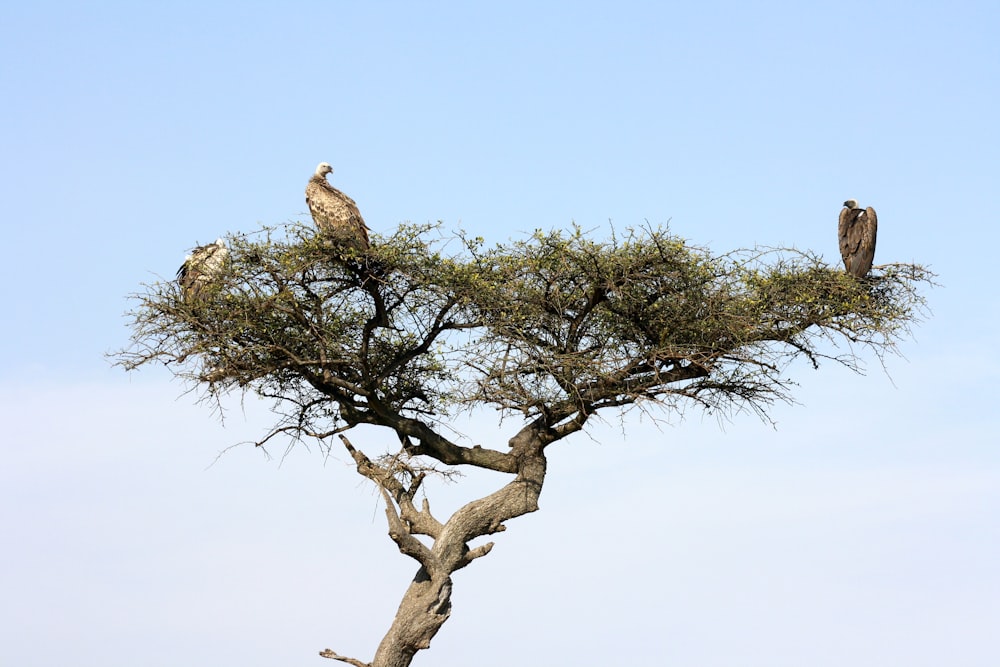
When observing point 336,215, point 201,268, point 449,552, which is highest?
point 336,215

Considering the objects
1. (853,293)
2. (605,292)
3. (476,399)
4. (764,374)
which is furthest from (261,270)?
(853,293)

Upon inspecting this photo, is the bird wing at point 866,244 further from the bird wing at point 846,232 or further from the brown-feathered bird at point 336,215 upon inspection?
the brown-feathered bird at point 336,215

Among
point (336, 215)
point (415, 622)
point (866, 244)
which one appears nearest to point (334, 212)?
point (336, 215)

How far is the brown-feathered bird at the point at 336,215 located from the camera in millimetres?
17656

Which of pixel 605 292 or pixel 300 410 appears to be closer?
pixel 605 292

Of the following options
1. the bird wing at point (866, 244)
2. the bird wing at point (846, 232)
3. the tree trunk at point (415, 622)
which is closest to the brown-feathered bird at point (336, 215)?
the tree trunk at point (415, 622)

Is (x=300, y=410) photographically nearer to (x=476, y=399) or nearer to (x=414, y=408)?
(x=414, y=408)

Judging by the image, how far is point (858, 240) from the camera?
19516mm

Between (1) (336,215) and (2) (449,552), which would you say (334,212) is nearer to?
(1) (336,215)

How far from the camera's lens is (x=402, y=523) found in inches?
708

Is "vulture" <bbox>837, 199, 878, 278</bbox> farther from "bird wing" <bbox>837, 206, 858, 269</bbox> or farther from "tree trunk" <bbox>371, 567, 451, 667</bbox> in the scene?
"tree trunk" <bbox>371, 567, 451, 667</bbox>

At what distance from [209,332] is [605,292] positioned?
6.15m

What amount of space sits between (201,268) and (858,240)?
10780mm

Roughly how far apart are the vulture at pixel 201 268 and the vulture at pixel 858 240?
10.2m
